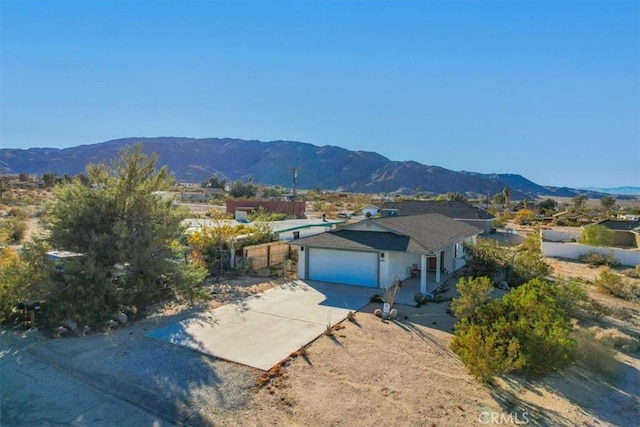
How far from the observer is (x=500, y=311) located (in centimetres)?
1081

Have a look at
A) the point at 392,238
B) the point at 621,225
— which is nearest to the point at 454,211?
the point at 621,225

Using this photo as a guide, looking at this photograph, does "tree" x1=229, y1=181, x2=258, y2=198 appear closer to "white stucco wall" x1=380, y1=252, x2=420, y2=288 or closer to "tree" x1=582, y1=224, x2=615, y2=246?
"tree" x1=582, y1=224, x2=615, y2=246

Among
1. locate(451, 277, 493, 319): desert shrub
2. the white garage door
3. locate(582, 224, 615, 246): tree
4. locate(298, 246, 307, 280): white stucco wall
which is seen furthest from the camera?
locate(582, 224, 615, 246): tree

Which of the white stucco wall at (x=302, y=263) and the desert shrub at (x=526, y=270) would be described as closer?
the white stucco wall at (x=302, y=263)

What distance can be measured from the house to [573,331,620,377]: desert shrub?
622 centimetres

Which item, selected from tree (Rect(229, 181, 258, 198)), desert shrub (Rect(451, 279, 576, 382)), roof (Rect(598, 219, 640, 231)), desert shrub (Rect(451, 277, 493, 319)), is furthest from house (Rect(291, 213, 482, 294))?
tree (Rect(229, 181, 258, 198))

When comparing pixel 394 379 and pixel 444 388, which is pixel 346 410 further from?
pixel 444 388

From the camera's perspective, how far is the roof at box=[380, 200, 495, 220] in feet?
139

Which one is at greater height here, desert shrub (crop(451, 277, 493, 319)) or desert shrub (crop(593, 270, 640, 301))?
desert shrub (crop(451, 277, 493, 319))

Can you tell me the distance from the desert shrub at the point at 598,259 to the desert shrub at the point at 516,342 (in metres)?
21.1

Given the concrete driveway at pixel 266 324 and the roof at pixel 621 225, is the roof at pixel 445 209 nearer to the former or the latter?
the roof at pixel 621 225

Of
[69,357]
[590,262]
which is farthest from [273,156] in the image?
[69,357]

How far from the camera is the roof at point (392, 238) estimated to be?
17.2 meters

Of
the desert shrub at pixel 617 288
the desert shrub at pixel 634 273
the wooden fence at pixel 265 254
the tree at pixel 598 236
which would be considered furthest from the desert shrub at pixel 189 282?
the tree at pixel 598 236
